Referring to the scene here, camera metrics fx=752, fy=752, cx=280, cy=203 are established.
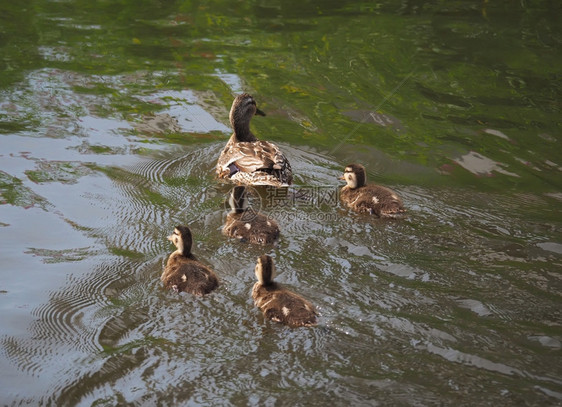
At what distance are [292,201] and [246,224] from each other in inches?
37.0

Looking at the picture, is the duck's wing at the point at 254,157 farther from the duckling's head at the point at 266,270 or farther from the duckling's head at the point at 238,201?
the duckling's head at the point at 266,270

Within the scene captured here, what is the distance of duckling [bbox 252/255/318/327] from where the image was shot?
492 cm

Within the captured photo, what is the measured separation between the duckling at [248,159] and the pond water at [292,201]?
0.19 m

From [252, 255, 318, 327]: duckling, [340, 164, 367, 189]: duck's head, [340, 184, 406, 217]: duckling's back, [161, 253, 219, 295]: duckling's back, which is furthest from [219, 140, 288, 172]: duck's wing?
[252, 255, 318, 327]: duckling

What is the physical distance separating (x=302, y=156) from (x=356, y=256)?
99.1 inches

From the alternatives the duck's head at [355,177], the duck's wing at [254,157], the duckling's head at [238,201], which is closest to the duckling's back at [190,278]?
the duckling's head at [238,201]

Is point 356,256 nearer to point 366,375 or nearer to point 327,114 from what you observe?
point 366,375

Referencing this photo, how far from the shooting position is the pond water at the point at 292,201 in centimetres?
439

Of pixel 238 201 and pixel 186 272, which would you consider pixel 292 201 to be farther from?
pixel 186 272

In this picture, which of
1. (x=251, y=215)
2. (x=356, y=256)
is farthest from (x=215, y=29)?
(x=356, y=256)

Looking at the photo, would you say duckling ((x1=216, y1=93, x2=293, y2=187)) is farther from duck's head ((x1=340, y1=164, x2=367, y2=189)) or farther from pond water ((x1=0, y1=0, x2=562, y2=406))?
duck's head ((x1=340, y1=164, x2=367, y2=189))

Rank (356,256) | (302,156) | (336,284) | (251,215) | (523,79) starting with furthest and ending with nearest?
(523,79) < (302,156) < (251,215) < (356,256) < (336,284)

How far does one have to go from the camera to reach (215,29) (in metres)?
11.8

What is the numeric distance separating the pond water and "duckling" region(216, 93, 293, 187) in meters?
0.19
